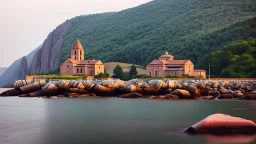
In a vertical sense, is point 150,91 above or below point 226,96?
above

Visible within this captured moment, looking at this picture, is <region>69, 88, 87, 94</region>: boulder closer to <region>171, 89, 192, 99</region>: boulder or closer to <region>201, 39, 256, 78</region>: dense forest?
<region>171, 89, 192, 99</region>: boulder

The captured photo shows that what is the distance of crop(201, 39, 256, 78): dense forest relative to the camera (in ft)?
334

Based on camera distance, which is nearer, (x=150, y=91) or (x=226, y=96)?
(x=226, y=96)

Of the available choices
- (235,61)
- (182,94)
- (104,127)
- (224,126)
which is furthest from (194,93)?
(235,61)

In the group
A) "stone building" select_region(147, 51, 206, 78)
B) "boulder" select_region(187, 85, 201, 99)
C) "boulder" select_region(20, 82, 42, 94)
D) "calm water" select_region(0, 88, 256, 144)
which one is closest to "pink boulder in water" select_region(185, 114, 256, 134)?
"calm water" select_region(0, 88, 256, 144)

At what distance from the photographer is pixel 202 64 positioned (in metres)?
123

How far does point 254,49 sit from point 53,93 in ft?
245

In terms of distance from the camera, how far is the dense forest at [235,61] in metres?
102

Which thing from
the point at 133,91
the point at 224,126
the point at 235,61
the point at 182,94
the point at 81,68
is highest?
the point at 235,61

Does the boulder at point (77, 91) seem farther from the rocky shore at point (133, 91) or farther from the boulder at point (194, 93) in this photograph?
the boulder at point (194, 93)

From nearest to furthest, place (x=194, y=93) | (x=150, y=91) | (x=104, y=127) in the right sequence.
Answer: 1. (x=104, y=127)
2. (x=194, y=93)
3. (x=150, y=91)

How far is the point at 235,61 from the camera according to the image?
4250 inches

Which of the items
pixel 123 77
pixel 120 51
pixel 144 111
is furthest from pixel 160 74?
pixel 144 111

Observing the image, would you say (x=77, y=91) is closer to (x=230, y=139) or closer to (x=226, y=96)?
(x=226, y=96)
